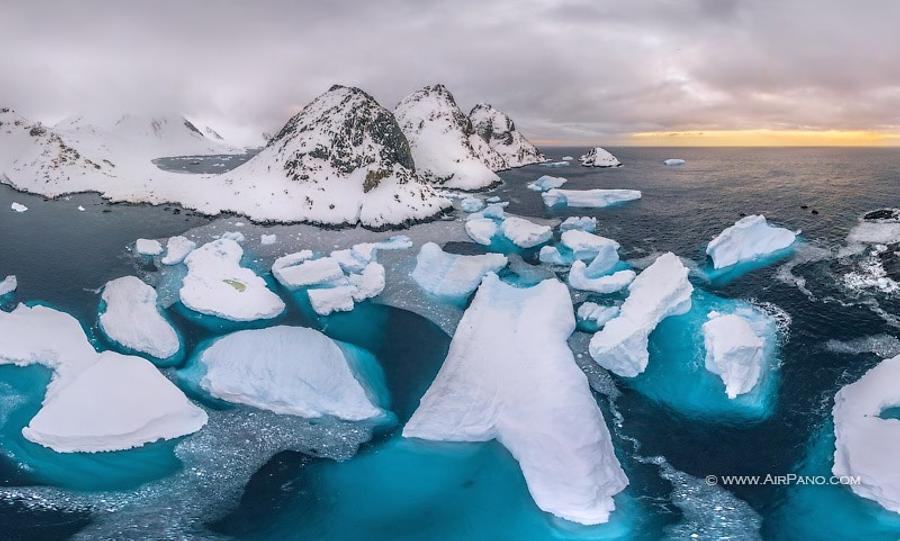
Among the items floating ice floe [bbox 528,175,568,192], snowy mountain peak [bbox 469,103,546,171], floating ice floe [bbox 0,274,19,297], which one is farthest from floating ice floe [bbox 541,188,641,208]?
snowy mountain peak [bbox 469,103,546,171]

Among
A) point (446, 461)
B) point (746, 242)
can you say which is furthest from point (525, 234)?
point (446, 461)

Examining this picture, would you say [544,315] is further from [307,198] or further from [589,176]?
[589,176]

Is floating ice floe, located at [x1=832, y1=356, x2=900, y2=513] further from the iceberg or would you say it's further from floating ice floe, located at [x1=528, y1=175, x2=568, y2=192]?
floating ice floe, located at [x1=528, y1=175, x2=568, y2=192]

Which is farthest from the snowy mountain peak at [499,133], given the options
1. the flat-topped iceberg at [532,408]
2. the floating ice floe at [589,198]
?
the flat-topped iceberg at [532,408]

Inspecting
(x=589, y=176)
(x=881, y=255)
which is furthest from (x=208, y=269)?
(x=589, y=176)

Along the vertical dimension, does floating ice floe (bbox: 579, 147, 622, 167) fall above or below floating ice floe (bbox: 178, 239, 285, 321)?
above

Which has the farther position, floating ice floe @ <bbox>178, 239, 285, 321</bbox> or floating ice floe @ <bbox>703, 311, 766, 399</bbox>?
floating ice floe @ <bbox>178, 239, 285, 321</bbox>

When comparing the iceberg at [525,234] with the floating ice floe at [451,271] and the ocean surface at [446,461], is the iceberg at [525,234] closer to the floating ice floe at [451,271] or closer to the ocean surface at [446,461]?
the floating ice floe at [451,271]
